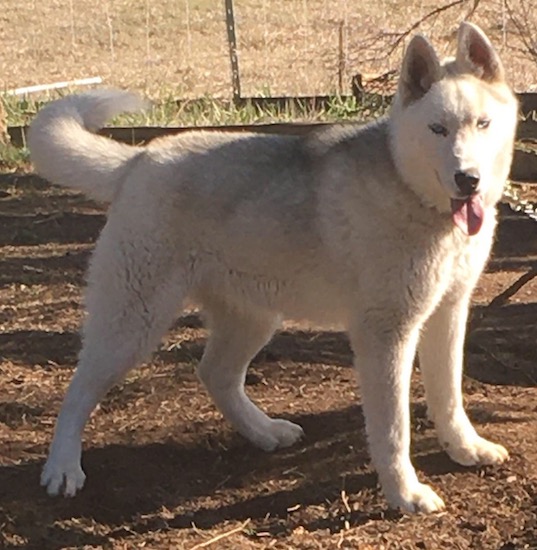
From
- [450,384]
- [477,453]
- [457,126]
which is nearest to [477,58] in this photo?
[457,126]

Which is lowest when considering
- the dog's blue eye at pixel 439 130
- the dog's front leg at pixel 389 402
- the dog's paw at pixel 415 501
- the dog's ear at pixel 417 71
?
the dog's paw at pixel 415 501

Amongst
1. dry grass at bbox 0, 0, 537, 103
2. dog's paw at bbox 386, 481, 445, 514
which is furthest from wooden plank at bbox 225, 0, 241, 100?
dog's paw at bbox 386, 481, 445, 514

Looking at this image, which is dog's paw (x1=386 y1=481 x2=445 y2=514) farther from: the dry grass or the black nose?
the dry grass

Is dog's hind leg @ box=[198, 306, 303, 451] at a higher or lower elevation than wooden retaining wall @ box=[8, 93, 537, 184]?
higher

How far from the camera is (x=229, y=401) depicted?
463 centimetres

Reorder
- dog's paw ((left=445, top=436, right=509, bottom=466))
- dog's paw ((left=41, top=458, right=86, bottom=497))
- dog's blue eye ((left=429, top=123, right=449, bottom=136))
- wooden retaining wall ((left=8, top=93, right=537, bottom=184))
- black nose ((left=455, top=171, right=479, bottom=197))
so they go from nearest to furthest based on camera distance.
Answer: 1. black nose ((left=455, top=171, right=479, bottom=197))
2. dog's blue eye ((left=429, top=123, right=449, bottom=136))
3. dog's paw ((left=41, top=458, right=86, bottom=497))
4. dog's paw ((left=445, top=436, right=509, bottom=466))
5. wooden retaining wall ((left=8, top=93, right=537, bottom=184))

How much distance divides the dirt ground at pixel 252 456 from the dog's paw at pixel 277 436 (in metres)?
0.04

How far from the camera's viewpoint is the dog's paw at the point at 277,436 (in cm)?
457

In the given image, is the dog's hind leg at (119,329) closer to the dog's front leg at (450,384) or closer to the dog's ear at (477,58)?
the dog's front leg at (450,384)

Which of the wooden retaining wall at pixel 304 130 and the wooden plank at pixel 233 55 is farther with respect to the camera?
the wooden plank at pixel 233 55

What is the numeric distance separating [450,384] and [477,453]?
0.92 feet

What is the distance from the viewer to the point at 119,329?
14.1 feet

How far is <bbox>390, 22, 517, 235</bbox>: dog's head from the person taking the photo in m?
3.67

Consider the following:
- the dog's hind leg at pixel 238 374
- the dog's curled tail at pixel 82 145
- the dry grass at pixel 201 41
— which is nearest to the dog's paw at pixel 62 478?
the dog's hind leg at pixel 238 374
